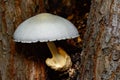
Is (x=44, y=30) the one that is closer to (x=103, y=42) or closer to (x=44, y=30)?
(x=44, y=30)

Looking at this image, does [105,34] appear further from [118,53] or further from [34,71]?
[34,71]

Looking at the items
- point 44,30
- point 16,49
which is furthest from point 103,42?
point 16,49

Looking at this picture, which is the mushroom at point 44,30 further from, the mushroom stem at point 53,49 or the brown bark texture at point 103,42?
the brown bark texture at point 103,42

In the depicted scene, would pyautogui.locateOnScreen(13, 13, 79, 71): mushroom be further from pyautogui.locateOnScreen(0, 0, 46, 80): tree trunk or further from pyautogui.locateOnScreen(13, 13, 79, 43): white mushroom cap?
pyautogui.locateOnScreen(0, 0, 46, 80): tree trunk

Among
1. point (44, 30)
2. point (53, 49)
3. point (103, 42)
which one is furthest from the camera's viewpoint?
point (53, 49)

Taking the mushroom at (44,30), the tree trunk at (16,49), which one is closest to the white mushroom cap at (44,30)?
the mushroom at (44,30)
